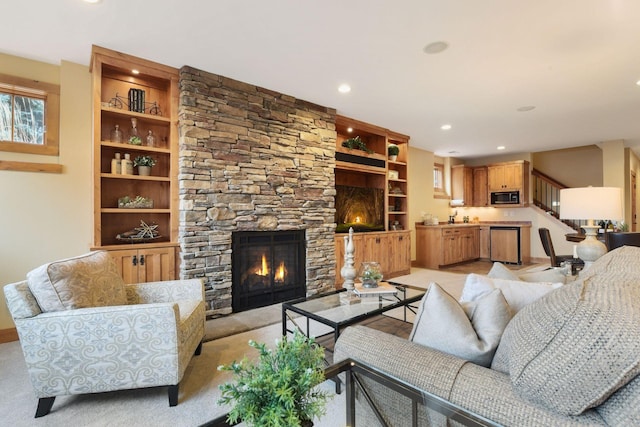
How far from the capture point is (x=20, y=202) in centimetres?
294

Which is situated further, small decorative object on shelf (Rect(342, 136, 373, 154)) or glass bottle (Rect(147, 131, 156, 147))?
small decorative object on shelf (Rect(342, 136, 373, 154))

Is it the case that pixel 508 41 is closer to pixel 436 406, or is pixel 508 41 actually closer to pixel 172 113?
pixel 436 406

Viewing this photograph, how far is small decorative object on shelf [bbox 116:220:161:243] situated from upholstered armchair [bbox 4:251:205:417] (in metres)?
1.35

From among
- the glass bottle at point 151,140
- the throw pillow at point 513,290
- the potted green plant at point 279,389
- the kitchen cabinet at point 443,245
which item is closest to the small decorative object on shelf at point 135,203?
the glass bottle at point 151,140

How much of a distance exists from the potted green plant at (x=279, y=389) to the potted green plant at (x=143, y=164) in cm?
305

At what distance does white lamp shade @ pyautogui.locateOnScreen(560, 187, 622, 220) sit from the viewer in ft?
9.13

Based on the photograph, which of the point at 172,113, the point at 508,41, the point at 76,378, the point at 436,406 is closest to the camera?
the point at 436,406

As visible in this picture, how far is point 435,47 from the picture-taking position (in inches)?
113

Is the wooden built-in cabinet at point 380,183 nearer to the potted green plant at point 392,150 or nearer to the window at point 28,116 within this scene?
the potted green plant at point 392,150

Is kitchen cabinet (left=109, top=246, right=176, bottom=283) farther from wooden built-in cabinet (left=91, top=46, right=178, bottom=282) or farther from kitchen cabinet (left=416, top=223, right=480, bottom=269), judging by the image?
kitchen cabinet (left=416, top=223, right=480, bottom=269)

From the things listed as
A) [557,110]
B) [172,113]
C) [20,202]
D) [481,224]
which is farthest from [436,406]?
[481,224]

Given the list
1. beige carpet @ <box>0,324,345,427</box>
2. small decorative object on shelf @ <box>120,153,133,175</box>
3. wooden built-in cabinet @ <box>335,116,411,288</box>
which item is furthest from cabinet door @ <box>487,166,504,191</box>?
small decorative object on shelf @ <box>120,153,133,175</box>

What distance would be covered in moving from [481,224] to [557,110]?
388 centimetres

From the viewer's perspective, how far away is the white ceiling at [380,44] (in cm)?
236
